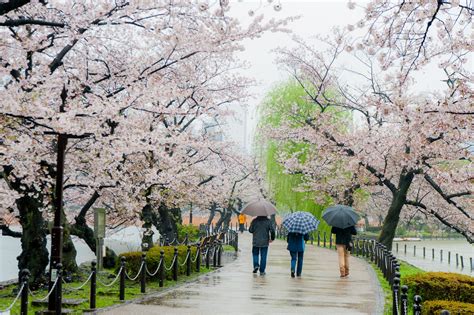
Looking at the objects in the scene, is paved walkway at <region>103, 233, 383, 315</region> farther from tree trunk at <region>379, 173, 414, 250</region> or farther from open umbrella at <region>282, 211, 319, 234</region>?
tree trunk at <region>379, 173, 414, 250</region>

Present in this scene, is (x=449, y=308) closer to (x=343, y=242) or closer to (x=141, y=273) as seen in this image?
(x=141, y=273)

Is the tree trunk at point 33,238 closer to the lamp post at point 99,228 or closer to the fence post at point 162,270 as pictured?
the lamp post at point 99,228

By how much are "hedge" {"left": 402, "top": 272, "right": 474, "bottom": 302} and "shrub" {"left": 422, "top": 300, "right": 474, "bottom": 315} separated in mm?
2774

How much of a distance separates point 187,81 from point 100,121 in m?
7.83

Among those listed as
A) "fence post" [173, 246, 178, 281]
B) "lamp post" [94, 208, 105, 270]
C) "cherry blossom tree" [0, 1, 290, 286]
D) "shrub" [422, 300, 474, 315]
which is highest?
"cherry blossom tree" [0, 1, 290, 286]

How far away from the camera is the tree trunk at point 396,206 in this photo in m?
24.7

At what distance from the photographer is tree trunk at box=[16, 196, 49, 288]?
14.7 metres

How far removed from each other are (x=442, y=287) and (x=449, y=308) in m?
3.29

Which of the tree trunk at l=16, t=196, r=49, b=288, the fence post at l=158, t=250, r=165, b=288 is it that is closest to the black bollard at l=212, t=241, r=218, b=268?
the fence post at l=158, t=250, r=165, b=288

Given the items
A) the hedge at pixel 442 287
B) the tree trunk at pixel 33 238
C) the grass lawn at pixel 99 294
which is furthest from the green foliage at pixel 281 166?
the hedge at pixel 442 287

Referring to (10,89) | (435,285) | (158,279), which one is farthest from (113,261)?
(435,285)

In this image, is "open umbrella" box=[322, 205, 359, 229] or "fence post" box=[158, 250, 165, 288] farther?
"open umbrella" box=[322, 205, 359, 229]

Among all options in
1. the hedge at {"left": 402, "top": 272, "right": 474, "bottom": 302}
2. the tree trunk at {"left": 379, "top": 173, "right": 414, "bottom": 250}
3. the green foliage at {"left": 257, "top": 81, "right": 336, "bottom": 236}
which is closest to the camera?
the hedge at {"left": 402, "top": 272, "right": 474, "bottom": 302}

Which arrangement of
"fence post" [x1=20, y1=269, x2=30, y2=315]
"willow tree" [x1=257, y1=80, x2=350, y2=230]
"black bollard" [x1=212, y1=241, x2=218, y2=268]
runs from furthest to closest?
1. "willow tree" [x1=257, y1=80, x2=350, y2=230]
2. "black bollard" [x1=212, y1=241, x2=218, y2=268]
3. "fence post" [x1=20, y1=269, x2=30, y2=315]
